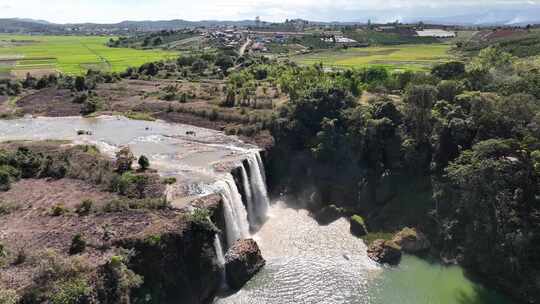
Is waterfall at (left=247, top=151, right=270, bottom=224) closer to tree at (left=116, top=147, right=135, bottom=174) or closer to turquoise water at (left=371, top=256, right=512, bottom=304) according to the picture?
tree at (left=116, top=147, right=135, bottom=174)

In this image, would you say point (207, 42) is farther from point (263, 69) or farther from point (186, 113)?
point (186, 113)

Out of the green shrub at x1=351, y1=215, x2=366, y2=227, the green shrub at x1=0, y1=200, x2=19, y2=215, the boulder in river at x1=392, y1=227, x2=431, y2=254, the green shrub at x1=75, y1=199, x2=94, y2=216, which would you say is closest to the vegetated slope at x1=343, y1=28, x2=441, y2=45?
the green shrub at x1=351, y1=215, x2=366, y2=227

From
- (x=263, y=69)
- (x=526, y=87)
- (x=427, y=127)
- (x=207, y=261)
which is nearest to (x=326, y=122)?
(x=427, y=127)

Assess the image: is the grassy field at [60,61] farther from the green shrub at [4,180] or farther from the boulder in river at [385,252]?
the boulder in river at [385,252]

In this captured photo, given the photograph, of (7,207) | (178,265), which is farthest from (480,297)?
(7,207)

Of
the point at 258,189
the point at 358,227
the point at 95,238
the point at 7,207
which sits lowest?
the point at 358,227

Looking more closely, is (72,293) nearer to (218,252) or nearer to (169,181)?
(218,252)

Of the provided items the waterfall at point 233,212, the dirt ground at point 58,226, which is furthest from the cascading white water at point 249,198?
the dirt ground at point 58,226
